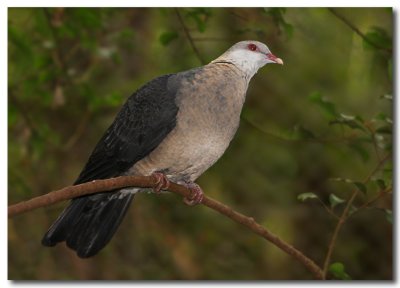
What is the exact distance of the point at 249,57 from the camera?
11.3 feet

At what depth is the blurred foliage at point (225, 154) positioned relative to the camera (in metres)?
4.25

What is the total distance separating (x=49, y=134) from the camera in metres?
4.48

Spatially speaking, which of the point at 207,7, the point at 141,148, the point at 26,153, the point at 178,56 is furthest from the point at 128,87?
the point at 141,148

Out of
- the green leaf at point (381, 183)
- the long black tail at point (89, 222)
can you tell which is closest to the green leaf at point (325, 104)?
the green leaf at point (381, 183)

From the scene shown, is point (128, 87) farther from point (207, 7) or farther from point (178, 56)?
Result: point (207, 7)

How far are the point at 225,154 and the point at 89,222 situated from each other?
4.74ft

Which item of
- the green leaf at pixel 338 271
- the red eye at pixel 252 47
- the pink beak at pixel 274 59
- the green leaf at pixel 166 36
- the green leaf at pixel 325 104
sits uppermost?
the green leaf at pixel 166 36

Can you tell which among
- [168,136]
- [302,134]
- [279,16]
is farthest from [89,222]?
[279,16]

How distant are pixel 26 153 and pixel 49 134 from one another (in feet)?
0.64

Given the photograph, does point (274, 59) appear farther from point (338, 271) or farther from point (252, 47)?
point (338, 271)

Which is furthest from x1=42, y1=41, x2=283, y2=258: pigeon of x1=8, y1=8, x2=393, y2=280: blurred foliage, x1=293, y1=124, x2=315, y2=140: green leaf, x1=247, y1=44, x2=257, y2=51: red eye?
x1=8, y1=8, x2=393, y2=280: blurred foliage

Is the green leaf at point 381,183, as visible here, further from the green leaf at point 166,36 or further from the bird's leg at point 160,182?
the green leaf at point 166,36

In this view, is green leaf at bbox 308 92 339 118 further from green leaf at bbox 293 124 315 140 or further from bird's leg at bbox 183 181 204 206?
bird's leg at bbox 183 181 204 206

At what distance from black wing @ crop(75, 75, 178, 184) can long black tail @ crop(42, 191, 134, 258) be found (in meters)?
0.19
